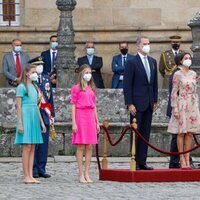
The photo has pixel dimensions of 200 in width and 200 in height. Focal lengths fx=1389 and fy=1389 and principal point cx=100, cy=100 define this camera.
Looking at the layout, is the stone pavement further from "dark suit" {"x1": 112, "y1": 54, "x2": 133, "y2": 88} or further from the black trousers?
"dark suit" {"x1": 112, "y1": 54, "x2": 133, "y2": 88}

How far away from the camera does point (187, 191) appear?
1941cm

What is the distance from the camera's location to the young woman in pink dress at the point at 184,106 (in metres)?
21.3

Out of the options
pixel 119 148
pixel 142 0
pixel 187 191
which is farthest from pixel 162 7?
pixel 187 191

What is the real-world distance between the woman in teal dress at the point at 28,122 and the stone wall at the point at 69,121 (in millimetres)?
3573

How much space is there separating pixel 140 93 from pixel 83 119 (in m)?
1.09

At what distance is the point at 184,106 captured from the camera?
21.4 metres

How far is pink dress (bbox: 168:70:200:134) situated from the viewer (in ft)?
70.0

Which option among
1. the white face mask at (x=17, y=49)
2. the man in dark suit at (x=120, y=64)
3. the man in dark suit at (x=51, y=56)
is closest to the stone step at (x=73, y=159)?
the man in dark suit at (x=51, y=56)

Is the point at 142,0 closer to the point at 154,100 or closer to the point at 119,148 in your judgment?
the point at 119,148

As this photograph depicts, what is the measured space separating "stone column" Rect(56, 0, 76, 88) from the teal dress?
188 inches

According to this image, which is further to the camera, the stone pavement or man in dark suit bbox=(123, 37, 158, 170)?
man in dark suit bbox=(123, 37, 158, 170)

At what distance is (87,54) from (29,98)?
8.93 meters

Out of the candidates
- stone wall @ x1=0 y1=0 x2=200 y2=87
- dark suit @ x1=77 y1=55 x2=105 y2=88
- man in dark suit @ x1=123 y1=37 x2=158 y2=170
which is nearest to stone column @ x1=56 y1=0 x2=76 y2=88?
dark suit @ x1=77 y1=55 x2=105 y2=88

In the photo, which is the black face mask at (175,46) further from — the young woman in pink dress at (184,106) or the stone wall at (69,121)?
the young woman in pink dress at (184,106)
